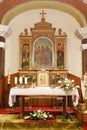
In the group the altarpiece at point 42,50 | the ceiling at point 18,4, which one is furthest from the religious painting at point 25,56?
the ceiling at point 18,4

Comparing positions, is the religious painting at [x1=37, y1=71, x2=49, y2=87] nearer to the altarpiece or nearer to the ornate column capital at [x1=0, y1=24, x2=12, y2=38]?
the altarpiece

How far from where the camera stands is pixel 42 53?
11.2m

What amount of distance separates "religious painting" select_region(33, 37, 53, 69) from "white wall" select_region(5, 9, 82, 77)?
2.78 ft

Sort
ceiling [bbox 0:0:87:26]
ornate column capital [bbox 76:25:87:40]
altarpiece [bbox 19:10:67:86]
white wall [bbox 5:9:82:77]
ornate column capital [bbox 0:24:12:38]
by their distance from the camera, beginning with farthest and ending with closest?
white wall [bbox 5:9:82:77] < altarpiece [bbox 19:10:67:86] < ornate column capital [bbox 76:25:87:40] < ornate column capital [bbox 0:24:12:38] < ceiling [bbox 0:0:87:26]

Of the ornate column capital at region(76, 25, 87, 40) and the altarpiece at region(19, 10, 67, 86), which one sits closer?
the ornate column capital at region(76, 25, 87, 40)

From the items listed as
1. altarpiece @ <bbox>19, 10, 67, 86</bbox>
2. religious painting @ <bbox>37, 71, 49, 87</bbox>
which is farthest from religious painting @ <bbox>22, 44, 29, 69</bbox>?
religious painting @ <bbox>37, 71, 49, 87</bbox>

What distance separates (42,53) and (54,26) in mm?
1448

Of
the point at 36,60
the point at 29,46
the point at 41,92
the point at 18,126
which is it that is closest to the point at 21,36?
the point at 29,46

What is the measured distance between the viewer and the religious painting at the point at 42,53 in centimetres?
1106

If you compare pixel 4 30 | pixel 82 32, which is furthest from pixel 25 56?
pixel 82 32

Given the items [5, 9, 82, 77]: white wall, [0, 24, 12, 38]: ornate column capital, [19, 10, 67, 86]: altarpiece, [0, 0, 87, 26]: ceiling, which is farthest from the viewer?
[5, 9, 82, 77]: white wall

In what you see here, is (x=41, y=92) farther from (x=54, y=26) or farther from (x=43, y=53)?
(x=54, y=26)

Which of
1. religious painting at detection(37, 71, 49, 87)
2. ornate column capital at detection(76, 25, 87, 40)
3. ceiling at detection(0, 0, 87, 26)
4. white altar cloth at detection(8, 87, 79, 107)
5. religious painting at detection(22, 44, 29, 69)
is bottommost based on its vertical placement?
white altar cloth at detection(8, 87, 79, 107)

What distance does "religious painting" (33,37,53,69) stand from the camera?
11.1 m
